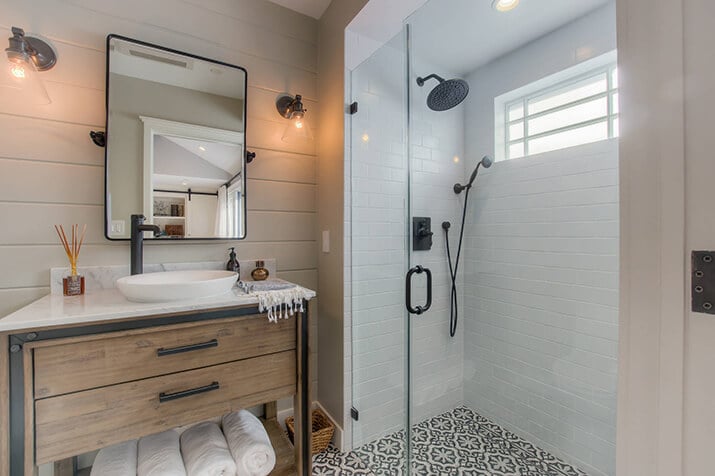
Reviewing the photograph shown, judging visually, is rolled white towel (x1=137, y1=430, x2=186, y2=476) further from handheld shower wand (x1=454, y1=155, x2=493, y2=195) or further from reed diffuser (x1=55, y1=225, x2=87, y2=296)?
handheld shower wand (x1=454, y1=155, x2=493, y2=195)

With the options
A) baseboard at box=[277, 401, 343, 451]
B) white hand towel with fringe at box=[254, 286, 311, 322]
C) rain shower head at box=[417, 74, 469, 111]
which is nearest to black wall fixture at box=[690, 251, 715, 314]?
white hand towel with fringe at box=[254, 286, 311, 322]

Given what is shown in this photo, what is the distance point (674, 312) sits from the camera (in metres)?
0.59

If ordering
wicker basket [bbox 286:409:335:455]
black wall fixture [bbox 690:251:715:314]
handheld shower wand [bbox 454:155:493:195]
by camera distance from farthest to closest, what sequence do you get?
handheld shower wand [bbox 454:155:493:195], wicker basket [bbox 286:409:335:455], black wall fixture [bbox 690:251:715:314]

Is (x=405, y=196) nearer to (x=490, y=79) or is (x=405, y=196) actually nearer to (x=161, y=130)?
(x=490, y=79)

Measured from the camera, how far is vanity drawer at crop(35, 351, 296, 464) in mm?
964

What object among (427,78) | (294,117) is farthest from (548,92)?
(294,117)

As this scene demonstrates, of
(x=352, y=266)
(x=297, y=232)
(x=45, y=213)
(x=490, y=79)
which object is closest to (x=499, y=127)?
Result: (x=490, y=79)

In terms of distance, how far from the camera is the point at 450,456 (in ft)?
5.47

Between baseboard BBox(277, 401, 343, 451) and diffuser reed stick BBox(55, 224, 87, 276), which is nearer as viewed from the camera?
diffuser reed stick BBox(55, 224, 87, 276)

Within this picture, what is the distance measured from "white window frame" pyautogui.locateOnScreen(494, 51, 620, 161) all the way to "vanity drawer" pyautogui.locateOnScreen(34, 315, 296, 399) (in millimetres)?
1648

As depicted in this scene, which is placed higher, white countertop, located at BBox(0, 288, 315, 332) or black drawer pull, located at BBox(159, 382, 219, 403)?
white countertop, located at BBox(0, 288, 315, 332)

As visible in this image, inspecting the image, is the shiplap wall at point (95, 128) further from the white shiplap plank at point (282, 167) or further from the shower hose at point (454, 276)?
the shower hose at point (454, 276)

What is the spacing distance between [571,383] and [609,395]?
16 cm

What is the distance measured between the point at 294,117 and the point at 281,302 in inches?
44.7
